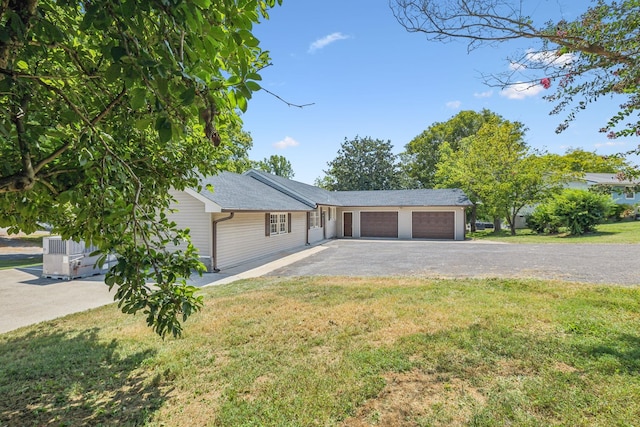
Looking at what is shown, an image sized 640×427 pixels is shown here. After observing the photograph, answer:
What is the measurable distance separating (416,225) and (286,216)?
1081cm

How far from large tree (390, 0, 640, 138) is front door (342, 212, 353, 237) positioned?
66.7 ft

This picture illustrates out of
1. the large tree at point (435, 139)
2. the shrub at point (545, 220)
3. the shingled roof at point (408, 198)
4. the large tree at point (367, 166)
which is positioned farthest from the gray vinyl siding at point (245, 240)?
the large tree at point (367, 166)

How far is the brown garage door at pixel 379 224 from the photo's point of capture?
76.8ft

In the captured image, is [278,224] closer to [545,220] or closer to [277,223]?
[277,223]

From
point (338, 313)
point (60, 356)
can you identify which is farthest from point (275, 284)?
point (60, 356)

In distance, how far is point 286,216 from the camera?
16.5 meters

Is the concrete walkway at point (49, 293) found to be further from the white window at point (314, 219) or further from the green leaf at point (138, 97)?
the white window at point (314, 219)

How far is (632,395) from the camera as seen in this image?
10.2 feet

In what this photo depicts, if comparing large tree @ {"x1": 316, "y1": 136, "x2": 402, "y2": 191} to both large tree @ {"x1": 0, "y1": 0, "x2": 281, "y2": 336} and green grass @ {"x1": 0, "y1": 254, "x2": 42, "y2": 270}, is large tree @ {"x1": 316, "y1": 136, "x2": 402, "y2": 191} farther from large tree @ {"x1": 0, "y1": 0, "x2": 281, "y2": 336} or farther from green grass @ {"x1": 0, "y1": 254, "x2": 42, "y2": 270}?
large tree @ {"x1": 0, "y1": 0, "x2": 281, "y2": 336}

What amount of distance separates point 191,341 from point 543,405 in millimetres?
4445

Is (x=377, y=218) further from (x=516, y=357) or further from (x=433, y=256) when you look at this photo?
(x=516, y=357)

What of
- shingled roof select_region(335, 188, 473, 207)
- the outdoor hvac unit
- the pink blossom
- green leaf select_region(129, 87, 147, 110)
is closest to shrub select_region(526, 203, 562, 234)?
shingled roof select_region(335, 188, 473, 207)

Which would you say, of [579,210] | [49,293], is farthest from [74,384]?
[579,210]

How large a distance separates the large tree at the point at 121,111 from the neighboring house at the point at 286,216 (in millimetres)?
3930
